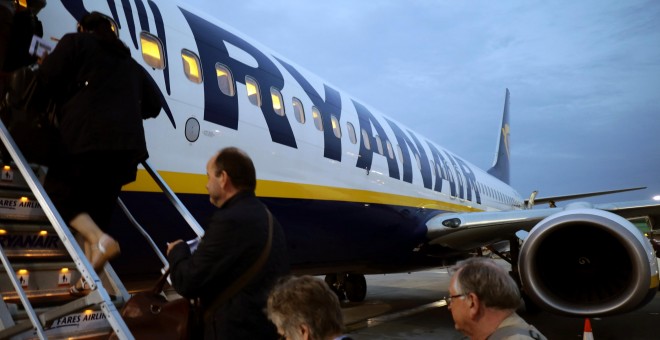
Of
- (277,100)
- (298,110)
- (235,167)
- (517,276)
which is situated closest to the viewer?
(235,167)

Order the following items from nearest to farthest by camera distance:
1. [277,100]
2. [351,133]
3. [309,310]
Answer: [309,310], [277,100], [351,133]

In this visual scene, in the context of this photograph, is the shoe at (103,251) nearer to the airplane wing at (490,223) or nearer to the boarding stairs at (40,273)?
the boarding stairs at (40,273)

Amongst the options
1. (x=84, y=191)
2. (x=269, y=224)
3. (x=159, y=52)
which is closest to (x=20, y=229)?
(x=84, y=191)

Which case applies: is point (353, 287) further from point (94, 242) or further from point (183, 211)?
point (94, 242)

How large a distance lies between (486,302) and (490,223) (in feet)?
20.2

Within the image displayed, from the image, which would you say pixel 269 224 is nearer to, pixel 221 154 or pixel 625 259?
pixel 221 154

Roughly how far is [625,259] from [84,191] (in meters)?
5.44

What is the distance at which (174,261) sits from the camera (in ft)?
6.16

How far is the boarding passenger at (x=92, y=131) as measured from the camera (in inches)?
85.7

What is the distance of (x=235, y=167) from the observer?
2.01 metres

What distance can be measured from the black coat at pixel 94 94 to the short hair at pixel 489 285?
1436 millimetres

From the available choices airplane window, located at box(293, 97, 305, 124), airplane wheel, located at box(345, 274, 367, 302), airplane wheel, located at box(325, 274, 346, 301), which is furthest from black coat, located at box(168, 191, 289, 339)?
airplane wheel, located at box(325, 274, 346, 301)

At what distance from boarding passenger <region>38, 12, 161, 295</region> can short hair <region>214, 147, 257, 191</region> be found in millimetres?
473

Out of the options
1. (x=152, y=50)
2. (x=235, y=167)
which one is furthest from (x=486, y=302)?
(x=152, y=50)
